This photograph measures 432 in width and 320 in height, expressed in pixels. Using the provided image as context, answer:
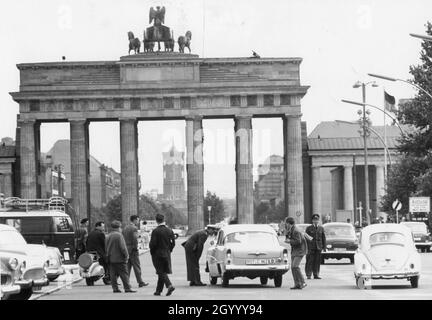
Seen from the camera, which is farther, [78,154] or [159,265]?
[78,154]

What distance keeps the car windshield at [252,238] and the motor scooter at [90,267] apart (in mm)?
3443

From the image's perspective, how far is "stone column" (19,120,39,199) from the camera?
119938 millimetres

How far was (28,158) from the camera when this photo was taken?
393 feet

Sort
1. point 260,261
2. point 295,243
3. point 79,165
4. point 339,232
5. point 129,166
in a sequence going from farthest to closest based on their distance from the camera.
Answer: point 129,166 → point 79,165 → point 339,232 → point 295,243 → point 260,261

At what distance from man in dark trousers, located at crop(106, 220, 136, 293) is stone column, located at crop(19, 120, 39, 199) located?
295 ft

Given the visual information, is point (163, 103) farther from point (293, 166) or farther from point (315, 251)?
point (315, 251)

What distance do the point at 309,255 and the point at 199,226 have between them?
270ft

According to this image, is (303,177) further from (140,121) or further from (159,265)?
(159,265)

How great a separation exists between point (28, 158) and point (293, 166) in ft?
79.2

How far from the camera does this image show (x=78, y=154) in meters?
120

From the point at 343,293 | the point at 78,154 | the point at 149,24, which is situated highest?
the point at 149,24

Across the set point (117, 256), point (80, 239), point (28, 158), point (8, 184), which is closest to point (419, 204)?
point (80, 239)
